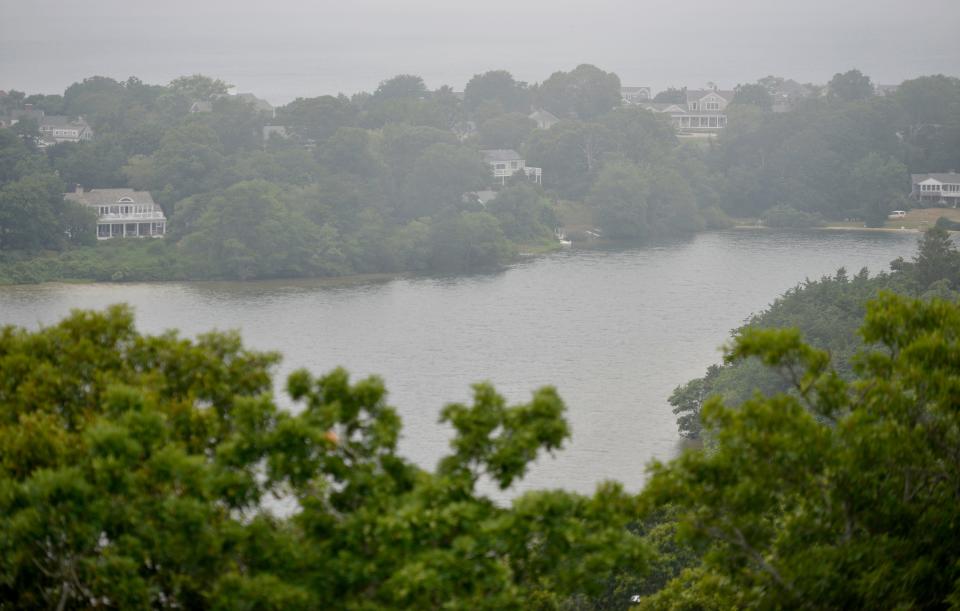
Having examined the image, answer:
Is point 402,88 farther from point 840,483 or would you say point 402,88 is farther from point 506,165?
point 840,483

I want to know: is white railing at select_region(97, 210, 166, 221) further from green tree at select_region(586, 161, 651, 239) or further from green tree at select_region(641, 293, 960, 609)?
green tree at select_region(641, 293, 960, 609)

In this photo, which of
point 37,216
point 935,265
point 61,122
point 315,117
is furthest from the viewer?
point 61,122

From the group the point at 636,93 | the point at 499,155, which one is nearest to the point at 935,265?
the point at 499,155

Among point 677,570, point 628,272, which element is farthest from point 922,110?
point 677,570

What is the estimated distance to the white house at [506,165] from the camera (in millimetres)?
58688

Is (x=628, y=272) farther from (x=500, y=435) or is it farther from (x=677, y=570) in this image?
(x=500, y=435)

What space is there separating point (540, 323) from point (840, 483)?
2642cm

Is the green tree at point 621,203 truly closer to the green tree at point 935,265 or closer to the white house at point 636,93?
the green tree at point 935,265

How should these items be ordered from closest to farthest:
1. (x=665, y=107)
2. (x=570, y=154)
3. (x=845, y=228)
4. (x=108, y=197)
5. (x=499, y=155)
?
(x=108, y=197), (x=845, y=228), (x=570, y=154), (x=499, y=155), (x=665, y=107)

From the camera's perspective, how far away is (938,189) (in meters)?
58.9

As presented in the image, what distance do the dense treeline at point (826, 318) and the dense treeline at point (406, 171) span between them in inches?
769

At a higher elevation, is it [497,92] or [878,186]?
[497,92]

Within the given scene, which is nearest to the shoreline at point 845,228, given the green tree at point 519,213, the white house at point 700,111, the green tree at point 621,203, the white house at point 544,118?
the green tree at point 621,203

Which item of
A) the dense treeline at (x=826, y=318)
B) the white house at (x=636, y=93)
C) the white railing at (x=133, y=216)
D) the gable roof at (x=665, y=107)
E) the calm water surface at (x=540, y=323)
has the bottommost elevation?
the calm water surface at (x=540, y=323)
